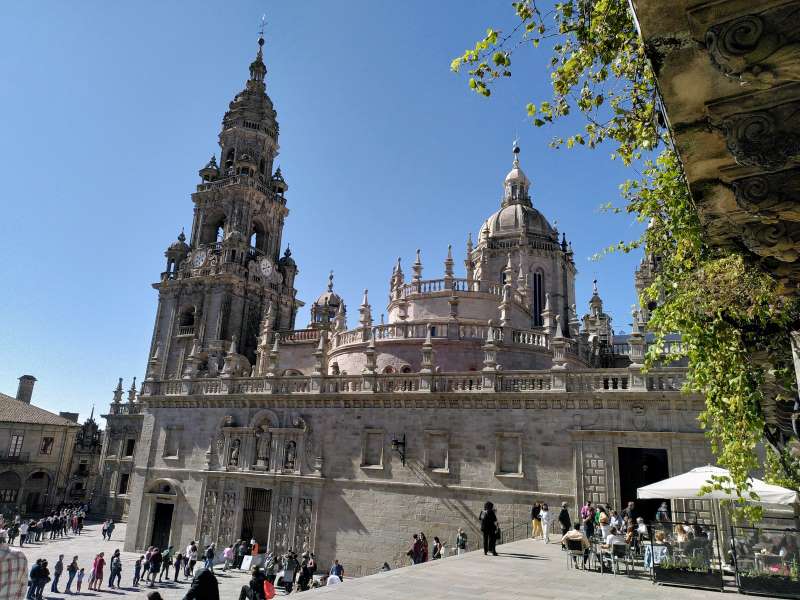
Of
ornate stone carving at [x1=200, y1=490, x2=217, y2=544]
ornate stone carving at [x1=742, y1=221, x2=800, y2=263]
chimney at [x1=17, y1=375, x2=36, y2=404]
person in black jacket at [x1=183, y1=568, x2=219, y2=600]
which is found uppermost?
chimney at [x1=17, y1=375, x2=36, y2=404]

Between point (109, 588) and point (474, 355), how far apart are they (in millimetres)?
18856

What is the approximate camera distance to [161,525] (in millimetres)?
27391

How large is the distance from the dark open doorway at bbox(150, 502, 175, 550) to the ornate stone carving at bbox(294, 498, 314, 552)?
8105 millimetres

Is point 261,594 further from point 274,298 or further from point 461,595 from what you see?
point 274,298

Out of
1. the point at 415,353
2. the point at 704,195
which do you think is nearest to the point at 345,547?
the point at 415,353

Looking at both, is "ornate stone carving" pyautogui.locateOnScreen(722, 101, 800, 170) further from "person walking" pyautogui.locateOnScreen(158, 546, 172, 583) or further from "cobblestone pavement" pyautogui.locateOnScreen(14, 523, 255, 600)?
"person walking" pyautogui.locateOnScreen(158, 546, 172, 583)

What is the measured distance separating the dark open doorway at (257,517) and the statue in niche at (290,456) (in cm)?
177

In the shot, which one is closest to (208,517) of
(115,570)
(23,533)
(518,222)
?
(115,570)

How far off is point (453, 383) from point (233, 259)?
28.3 m

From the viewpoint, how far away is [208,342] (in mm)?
40750

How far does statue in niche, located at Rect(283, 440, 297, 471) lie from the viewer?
79.0ft

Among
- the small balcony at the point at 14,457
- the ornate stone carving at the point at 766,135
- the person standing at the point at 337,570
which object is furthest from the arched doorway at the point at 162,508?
the ornate stone carving at the point at 766,135

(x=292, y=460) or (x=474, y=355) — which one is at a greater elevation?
(x=474, y=355)

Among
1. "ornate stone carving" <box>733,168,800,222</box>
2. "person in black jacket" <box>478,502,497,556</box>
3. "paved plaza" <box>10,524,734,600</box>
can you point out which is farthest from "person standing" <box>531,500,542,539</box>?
"ornate stone carving" <box>733,168,800,222</box>
